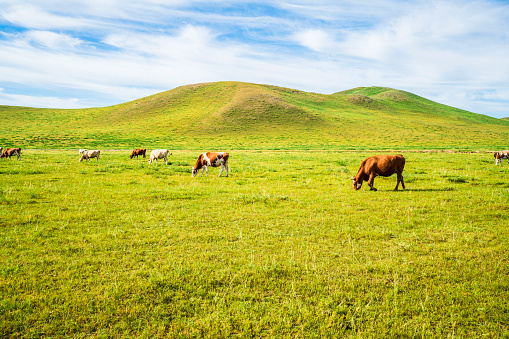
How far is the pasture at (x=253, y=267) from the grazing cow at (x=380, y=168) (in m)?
2.60

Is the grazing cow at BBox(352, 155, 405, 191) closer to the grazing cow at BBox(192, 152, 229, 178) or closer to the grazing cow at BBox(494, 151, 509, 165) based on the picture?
the grazing cow at BBox(192, 152, 229, 178)

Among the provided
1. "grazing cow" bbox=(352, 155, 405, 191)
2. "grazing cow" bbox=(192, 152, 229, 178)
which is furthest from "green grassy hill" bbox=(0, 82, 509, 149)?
"grazing cow" bbox=(352, 155, 405, 191)

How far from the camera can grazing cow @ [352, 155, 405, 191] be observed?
1457cm

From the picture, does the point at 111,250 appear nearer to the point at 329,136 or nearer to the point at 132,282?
the point at 132,282

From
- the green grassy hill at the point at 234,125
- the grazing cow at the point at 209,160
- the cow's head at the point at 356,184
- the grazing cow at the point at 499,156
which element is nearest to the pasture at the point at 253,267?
the cow's head at the point at 356,184

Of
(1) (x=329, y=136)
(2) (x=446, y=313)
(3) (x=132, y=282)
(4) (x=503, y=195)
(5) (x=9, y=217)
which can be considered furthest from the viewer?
(1) (x=329, y=136)

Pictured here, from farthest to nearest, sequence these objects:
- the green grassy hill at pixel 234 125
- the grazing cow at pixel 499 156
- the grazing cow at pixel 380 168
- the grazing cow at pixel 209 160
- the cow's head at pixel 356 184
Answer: the green grassy hill at pixel 234 125 → the grazing cow at pixel 499 156 → the grazing cow at pixel 209 160 → the cow's head at pixel 356 184 → the grazing cow at pixel 380 168

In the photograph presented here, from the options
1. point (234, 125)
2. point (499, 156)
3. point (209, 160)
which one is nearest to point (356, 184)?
point (209, 160)

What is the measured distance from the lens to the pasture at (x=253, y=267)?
4.49 metres

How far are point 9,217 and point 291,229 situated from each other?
941cm

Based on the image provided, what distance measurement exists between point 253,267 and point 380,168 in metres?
11.1

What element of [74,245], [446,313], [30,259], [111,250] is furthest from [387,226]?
[30,259]

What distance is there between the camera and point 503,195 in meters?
12.5

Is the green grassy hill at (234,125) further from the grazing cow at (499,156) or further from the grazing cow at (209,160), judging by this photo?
the grazing cow at (209,160)
